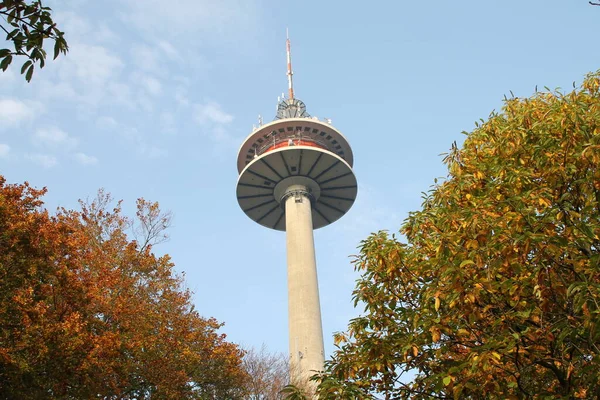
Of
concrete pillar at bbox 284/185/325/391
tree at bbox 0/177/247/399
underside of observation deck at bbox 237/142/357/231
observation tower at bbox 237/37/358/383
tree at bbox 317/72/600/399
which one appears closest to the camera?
tree at bbox 317/72/600/399

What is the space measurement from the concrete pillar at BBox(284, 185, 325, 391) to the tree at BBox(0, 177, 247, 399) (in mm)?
7540

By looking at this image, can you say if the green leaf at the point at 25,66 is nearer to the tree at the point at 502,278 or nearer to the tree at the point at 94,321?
the tree at the point at 502,278

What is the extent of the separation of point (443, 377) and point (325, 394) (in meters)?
1.92

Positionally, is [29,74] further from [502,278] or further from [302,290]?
[302,290]

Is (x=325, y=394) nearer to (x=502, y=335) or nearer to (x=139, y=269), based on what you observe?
(x=502, y=335)

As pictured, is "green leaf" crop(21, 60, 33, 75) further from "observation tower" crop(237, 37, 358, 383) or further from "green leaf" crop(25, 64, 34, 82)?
"observation tower" crop(237, 37, 358, 383)

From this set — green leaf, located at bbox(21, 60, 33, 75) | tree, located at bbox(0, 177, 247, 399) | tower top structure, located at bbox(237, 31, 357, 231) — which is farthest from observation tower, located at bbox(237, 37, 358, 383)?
green leaf, located at bbox(21, 60, 33, 75)

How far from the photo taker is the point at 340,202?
145 ft

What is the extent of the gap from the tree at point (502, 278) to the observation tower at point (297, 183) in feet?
78.3

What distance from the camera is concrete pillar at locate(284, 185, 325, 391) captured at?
32531mm

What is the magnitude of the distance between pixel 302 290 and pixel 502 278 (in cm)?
2635

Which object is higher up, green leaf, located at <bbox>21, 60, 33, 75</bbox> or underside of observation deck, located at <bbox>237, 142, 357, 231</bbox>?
underside of observation deck, located at <bbox>237, 142, 357, 231</bbox>

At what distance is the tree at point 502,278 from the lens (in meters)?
8.26

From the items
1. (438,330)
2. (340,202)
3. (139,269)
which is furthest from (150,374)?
(340,202)
